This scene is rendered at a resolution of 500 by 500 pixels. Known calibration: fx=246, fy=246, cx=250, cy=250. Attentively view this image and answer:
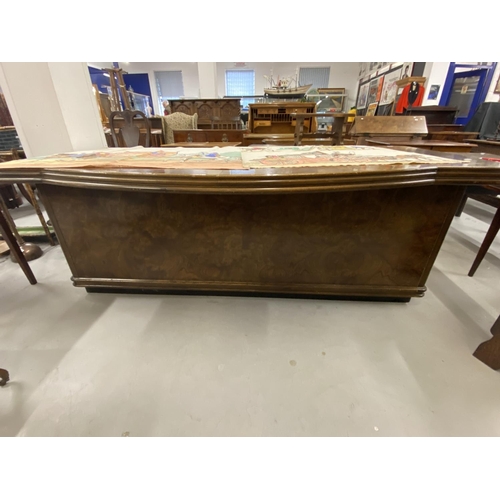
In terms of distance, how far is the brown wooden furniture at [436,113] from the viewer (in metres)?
3.91

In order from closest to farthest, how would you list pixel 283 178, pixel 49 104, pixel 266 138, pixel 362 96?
1. pixel 283 178
2. pixel 49 104
3. pixel 266 138
4. pixel 362 96

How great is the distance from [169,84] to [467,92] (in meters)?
9.14

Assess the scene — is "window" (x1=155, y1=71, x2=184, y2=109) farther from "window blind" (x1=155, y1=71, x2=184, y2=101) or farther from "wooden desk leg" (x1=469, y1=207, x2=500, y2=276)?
"wooden desk leg" (x1=469, y1=207, x2=500, y2=276)

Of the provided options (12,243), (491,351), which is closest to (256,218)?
(491,351)

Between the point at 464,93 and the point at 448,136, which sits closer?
the point at 448,136

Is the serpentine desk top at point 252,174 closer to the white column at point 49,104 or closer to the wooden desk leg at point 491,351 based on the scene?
the wooden desk leg at point 491,351

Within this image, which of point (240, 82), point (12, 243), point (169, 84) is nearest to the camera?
point (12, 243)

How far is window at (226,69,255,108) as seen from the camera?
8.84m

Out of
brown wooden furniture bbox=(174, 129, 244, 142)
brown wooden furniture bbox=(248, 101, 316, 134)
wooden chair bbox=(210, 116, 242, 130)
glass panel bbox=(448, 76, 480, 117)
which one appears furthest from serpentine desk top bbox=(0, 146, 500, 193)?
glass panel bbox=(448, 76, 480, 117)

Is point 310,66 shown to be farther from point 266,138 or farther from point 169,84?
point 266,138

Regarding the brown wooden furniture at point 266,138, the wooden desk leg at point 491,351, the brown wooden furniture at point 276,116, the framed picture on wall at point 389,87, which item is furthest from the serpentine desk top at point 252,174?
the framed picture on wall at point 389,87

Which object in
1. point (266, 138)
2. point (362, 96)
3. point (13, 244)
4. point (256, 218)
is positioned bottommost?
point (13, 244)

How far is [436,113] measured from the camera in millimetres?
4008
